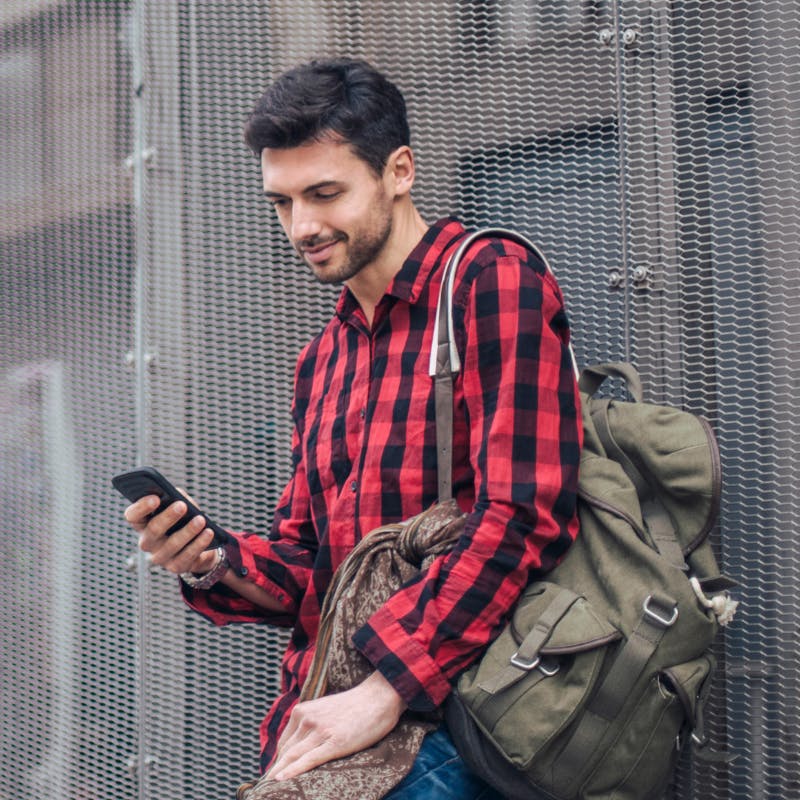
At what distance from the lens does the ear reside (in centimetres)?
209

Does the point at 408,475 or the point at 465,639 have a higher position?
the point at 408,475

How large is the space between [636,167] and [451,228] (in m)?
0.63

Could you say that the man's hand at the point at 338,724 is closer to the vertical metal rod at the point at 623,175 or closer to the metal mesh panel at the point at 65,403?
the vertical metal rod at the point at 623,175

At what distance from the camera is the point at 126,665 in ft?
10.4

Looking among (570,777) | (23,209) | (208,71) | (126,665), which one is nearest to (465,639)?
(570,777)

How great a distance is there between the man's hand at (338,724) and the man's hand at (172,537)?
17.2 inches

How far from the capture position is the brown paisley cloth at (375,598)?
5.45 feet

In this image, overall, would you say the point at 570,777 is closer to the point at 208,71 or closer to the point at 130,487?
the point at 130,487

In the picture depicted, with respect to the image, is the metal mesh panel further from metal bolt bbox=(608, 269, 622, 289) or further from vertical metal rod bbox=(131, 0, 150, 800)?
metal bolt bbox=(608, 269, 622, 289)

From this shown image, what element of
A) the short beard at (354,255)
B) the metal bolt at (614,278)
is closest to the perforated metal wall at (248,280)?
the metal bolt at (614,278)

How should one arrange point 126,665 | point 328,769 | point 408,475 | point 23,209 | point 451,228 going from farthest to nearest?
point 23,209
point 126,665
point 451,228
point 408,475
point 328,769

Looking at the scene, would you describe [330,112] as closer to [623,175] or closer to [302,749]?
[623,175]

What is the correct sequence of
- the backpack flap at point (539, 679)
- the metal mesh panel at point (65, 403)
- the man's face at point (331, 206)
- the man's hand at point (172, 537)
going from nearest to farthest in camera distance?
the backpack flap at point (539, 679) → the man's hand at point (172, 537) → the man's face at point (331, 206) → the metal mesh panel at point (65, 403)

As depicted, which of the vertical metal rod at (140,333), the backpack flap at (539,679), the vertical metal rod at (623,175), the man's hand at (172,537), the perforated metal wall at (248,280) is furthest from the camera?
the vertical metal rod at (140,333)
